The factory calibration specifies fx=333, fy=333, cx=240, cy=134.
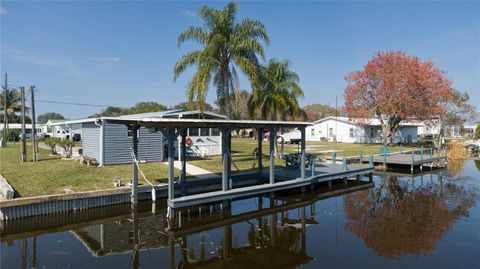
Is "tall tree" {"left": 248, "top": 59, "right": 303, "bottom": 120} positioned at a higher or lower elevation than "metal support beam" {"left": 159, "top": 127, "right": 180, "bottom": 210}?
higher

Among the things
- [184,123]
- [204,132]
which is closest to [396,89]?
[204,132]

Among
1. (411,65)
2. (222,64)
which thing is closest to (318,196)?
(222,64)

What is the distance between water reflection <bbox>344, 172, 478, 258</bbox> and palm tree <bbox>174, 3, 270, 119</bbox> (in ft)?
28.9

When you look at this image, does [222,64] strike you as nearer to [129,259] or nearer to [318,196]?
[318,196]

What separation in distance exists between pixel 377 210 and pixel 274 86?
44.2 ft

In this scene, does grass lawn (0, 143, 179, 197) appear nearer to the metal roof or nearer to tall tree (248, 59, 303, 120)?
the metal roof

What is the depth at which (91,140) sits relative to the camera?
65.3ft

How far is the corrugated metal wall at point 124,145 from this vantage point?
18500mm

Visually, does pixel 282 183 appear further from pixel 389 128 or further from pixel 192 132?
pixel 389 128

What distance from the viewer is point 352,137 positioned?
48.4 meters

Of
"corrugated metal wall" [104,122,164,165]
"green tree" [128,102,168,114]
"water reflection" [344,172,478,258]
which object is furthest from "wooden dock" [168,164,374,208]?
"green tree" [128,102,168,114]

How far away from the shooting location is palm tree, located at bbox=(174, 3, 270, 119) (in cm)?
1822

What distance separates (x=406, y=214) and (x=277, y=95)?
42.2 feet

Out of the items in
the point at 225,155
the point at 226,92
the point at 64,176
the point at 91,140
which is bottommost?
the point at 64,176
